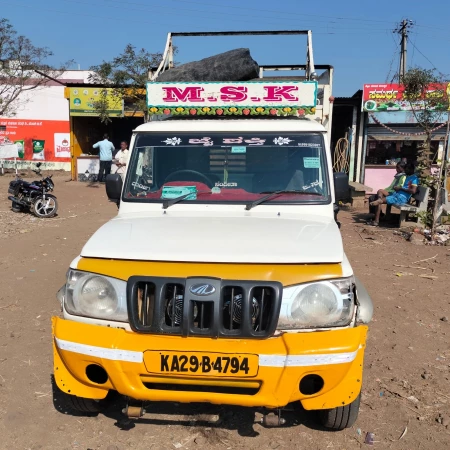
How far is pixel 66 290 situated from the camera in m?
2.69

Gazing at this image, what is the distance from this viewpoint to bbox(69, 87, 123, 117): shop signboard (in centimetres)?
1736

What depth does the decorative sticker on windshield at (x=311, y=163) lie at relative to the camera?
12.4 ft

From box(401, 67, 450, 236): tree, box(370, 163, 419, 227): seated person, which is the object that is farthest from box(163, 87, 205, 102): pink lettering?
box(370, 163, 419, 227): seated person

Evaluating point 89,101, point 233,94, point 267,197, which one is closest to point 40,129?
point 89,101

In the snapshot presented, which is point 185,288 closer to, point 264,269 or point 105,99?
point 264,269

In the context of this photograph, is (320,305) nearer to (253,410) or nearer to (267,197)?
(253,410)

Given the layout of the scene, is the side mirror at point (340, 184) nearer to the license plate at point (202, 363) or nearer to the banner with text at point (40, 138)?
the license plate at point (202, 363)

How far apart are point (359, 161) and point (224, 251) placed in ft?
48.7

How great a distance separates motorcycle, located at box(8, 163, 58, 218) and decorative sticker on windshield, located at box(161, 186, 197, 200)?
7948 mm

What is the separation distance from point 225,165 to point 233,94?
3.26 feet

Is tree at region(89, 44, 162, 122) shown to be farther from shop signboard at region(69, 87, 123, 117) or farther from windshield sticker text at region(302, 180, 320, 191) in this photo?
windshield sticker text at region(302, 180, 320, 191)

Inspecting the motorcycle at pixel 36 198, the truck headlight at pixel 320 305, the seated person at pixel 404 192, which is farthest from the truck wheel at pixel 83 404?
the motorcycle at pixel 36 198

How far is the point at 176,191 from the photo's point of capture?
374cm

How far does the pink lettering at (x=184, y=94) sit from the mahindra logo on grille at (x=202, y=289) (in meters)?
2.55
